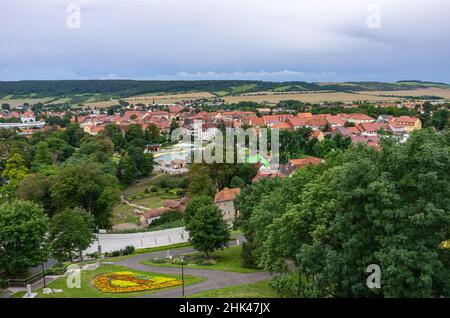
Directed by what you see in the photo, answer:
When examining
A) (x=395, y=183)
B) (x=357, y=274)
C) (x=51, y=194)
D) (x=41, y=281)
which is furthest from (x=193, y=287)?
(x=51, y=194)

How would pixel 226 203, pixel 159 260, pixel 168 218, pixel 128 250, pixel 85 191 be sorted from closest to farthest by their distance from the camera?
pixel 159 260 → pixel 128 250 → pixel 85 191 → pixel 168 218 → pixel 226 203

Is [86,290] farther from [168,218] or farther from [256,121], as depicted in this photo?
[256,121]

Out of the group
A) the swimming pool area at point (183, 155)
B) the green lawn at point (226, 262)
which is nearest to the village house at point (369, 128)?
the swimming pool area at point (183, 155)

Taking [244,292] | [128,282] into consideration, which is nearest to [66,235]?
[128,282]

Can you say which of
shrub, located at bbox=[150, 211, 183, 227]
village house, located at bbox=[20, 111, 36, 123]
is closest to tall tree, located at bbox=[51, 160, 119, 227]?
shrub, located at bbox=[150, 211, 183, 227]
